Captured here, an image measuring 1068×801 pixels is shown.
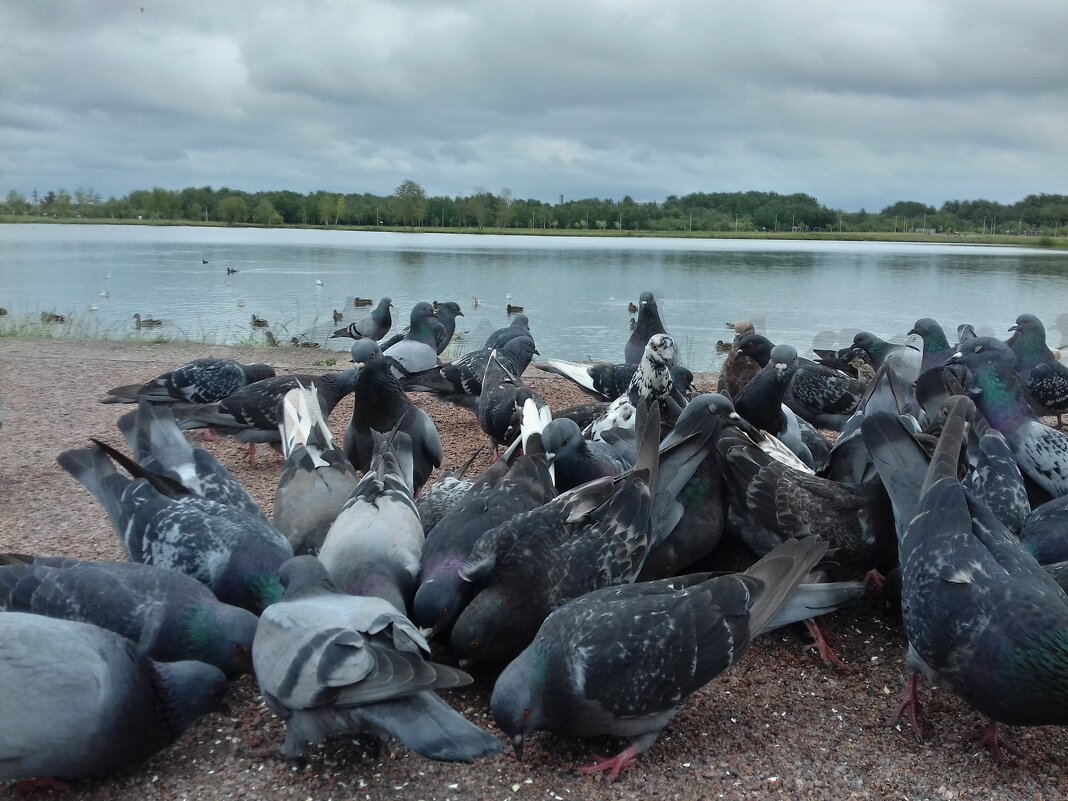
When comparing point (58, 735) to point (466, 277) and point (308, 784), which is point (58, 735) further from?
point (466, 277)

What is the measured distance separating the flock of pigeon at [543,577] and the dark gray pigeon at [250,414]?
1028 millimetres

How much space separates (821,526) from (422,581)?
2002 mm

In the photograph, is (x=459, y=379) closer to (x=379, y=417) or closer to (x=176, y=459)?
(x=379, y=417)

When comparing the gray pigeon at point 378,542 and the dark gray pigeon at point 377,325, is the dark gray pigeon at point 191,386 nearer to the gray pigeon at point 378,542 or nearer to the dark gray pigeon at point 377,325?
the gray pigeon at point 378,542

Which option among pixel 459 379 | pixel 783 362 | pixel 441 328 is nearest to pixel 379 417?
pixel 459 379

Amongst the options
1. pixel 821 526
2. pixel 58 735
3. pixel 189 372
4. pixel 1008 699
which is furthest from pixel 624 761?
pixel 189 372

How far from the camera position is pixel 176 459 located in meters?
5.00

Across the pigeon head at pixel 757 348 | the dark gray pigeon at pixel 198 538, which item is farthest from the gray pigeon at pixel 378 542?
the pigeon head at pixel 757 348

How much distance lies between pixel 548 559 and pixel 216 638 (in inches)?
56.3

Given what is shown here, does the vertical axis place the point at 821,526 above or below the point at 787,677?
above

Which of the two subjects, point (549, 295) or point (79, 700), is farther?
point (549, 295)

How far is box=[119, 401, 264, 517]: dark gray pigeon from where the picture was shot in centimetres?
475

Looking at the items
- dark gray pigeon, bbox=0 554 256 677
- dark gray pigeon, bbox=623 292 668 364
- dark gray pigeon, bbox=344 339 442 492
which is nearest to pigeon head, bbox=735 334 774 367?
dark gray pigeon, bbox=623 292 668 364

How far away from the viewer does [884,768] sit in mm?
3092
